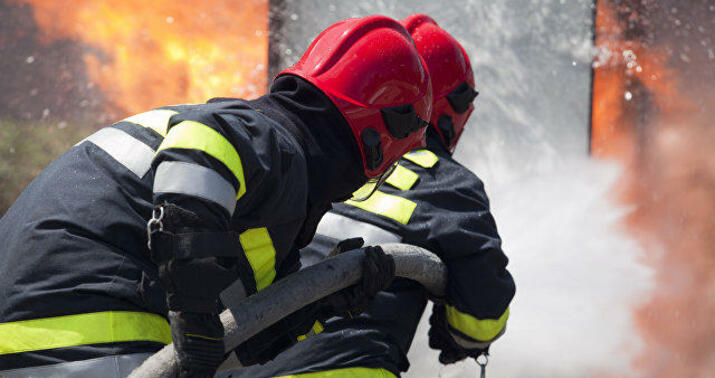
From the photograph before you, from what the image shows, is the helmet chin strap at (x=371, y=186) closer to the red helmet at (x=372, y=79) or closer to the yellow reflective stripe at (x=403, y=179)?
the red helmet at (x=372, y=79)

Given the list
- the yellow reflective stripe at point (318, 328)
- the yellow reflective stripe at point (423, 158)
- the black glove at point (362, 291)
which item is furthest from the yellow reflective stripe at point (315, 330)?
the yellow reflective stripe at point (423, 158)

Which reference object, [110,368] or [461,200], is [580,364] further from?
[110,368]

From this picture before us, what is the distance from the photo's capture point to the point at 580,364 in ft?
16.2

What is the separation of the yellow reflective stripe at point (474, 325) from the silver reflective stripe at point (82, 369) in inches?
58.7

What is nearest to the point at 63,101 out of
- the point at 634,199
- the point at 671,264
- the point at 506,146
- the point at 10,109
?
the point at 10,109

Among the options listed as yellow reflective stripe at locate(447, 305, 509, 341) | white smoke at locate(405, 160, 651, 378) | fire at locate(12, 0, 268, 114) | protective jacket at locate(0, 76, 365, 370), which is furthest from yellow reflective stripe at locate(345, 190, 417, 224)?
fire at locate(12, 0, 268, 114)

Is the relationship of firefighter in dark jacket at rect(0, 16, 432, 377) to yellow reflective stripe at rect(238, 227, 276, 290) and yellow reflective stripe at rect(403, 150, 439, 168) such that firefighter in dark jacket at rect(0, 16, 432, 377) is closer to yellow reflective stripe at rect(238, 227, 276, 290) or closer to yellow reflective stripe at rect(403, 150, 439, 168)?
yellow reflective stripe at rect(238, 227, 276, 290)

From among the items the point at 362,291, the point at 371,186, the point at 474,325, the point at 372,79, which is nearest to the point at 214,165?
the point at 372,79

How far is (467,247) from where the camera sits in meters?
2.67

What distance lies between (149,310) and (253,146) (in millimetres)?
443

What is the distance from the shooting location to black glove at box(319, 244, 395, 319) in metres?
2.15

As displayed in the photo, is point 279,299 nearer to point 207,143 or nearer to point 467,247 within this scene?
point 207,143

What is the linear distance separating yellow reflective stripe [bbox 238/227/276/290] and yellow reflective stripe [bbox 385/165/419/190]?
93cm

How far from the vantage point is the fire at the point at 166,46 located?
573 centimetres
